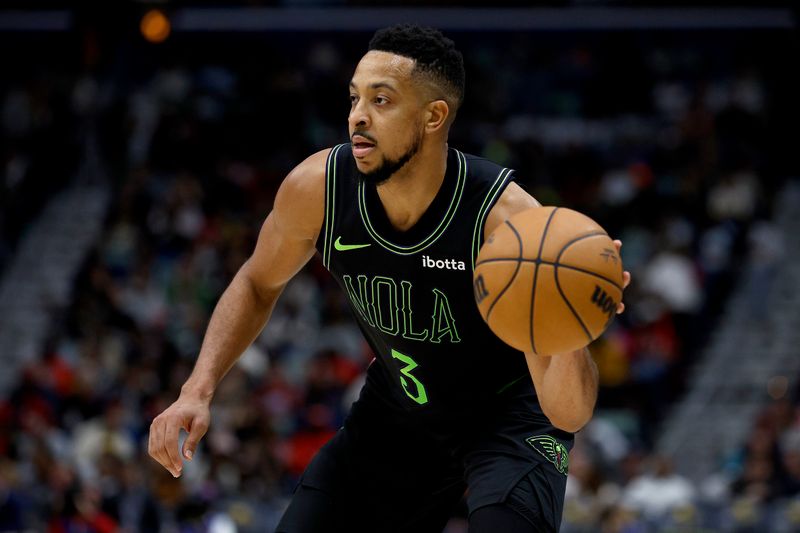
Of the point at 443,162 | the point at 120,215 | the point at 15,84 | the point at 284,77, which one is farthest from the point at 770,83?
the point at 443,162

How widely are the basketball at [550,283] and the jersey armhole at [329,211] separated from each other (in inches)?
38.7

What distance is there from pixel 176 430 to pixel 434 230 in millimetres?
1266

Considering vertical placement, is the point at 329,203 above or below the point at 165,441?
above

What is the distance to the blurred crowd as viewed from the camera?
11094mm

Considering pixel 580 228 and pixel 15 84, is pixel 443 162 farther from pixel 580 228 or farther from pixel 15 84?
pixel 15 84

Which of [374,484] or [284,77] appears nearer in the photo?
[374,484]

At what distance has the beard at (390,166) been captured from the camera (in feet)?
16.5

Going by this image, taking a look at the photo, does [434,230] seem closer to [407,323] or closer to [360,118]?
[407,323]

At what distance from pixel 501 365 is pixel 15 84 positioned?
15.2m

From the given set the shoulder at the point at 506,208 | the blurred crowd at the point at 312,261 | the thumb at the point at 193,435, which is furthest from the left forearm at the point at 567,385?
the blurred crowd at the point at 312,261

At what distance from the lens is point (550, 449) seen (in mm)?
5016

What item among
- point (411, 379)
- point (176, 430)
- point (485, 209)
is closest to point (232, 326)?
point (176, 430)

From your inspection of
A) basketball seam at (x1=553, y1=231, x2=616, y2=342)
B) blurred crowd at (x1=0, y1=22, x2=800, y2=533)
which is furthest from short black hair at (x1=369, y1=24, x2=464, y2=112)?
blurred crowd at (x1=0, y1=22, x2=800, y2=533)

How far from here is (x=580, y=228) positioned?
176 inches
